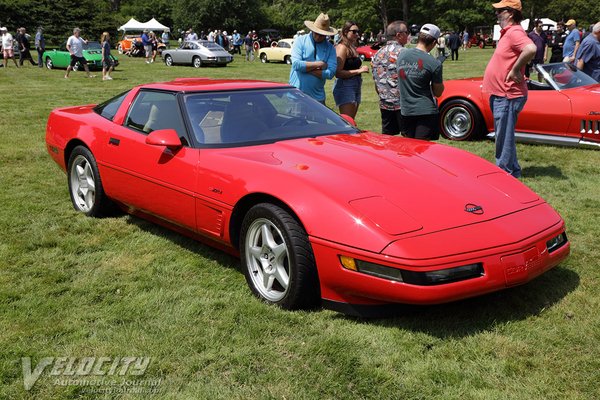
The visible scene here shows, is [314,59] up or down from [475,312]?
up

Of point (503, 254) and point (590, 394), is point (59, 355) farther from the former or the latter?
point (590, 394)

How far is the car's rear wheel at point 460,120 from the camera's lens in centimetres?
876

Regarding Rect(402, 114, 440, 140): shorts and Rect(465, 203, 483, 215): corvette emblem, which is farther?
Rect(402, 114, 440, 140): shorts

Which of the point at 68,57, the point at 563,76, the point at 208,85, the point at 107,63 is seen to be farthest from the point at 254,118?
the point at 68,57

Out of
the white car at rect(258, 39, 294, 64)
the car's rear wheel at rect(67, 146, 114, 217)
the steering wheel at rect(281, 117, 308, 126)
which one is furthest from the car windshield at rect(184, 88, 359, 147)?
the white car at rect(258, 39, 294, 64)

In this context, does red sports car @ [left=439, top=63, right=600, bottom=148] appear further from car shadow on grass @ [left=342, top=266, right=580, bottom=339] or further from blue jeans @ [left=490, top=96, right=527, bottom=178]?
car shadow on grass @ [left=342, top=266, right=580, bottom=339]

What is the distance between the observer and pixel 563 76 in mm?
8484

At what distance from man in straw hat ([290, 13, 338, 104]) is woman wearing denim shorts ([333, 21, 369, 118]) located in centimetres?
20

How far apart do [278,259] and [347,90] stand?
13.1 feet

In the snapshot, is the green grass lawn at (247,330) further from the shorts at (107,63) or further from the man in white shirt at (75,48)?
the man in white shirt at (75,48)

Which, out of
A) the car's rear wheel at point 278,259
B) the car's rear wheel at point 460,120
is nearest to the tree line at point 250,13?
the car's rear wheel at point 460,120

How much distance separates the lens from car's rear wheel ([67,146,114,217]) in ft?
16.7

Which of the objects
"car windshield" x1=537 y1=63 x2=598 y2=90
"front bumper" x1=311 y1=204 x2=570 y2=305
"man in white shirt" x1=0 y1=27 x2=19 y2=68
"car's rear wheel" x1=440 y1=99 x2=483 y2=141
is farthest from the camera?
"man in white shirt" x1=0 y1=27 x2=19 y2=68

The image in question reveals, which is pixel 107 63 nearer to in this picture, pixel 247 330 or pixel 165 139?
pixel 165 139
